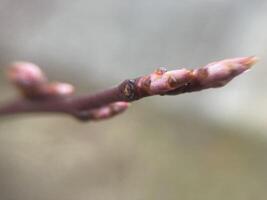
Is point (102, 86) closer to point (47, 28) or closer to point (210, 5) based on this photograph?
point (47, 28)

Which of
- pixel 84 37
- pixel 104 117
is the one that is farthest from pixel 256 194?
pixel 104 117

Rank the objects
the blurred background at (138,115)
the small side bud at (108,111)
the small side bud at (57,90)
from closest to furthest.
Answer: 1. the small side bud at (108,111)
2. the small side bud at (57,90)
3. the blurred background at (138,115)

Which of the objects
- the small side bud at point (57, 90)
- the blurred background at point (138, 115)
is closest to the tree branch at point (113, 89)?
the small side bud at point (57, 90)

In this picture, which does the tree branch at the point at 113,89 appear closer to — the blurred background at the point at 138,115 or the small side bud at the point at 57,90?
the small side bud at the point at 57,90

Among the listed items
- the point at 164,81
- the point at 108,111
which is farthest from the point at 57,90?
the point at 164,81

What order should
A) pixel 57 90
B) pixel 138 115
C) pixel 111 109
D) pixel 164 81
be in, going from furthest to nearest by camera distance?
pixel 138 115 → pixel 57 90 → pixel 111 109 → pixel 164 81

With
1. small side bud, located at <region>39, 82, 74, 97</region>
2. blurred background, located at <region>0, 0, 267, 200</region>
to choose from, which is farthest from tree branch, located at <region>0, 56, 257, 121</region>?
blurred background, located at <region>0, 0, 267, 200</region>

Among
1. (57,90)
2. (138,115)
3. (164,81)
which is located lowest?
(164,81)

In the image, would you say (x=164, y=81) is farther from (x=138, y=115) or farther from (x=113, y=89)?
(x=138, y=115)
